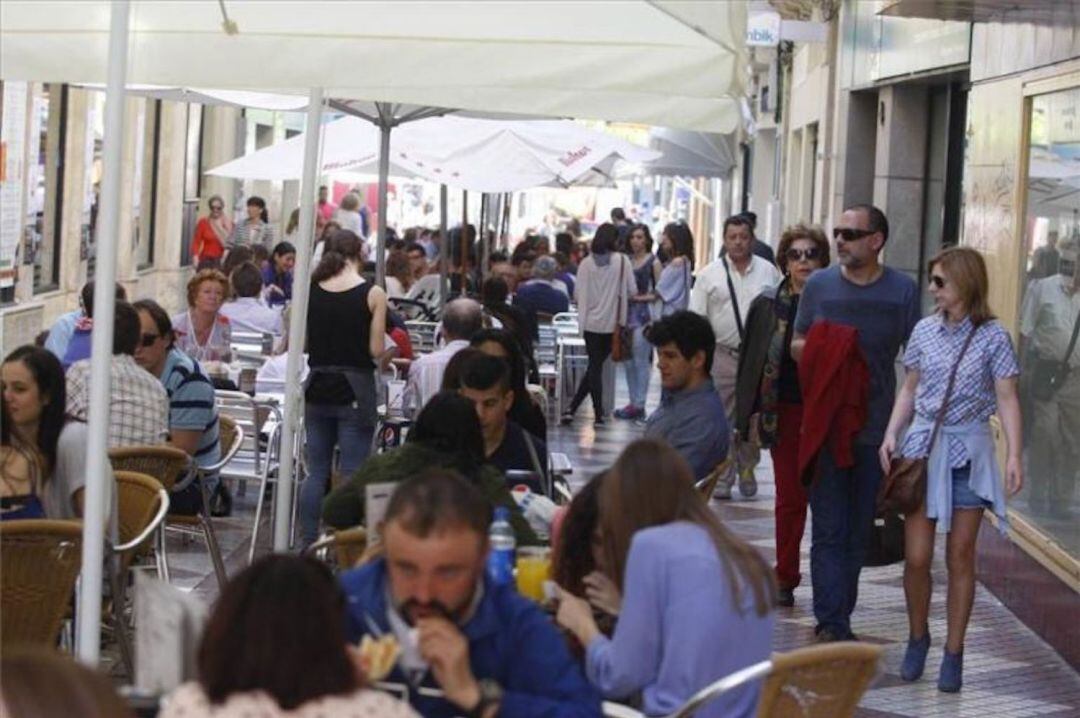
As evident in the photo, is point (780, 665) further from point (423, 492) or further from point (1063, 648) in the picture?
point (1063, 648)

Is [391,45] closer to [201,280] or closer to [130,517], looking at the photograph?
[130,517]

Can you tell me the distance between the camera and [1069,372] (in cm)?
1035

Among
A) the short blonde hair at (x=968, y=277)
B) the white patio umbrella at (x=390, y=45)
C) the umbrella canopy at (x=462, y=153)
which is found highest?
the umbrella canopy at (x=462, y=153)

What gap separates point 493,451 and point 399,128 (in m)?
9.28

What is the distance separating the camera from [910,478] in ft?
28.3

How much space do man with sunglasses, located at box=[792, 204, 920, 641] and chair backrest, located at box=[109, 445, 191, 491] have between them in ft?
9.21

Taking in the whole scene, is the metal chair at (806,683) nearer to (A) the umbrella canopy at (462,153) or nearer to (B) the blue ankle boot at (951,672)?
(B) the blue ankle boot at (951,672)

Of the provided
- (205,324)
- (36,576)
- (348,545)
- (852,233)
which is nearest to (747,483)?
(205,324)

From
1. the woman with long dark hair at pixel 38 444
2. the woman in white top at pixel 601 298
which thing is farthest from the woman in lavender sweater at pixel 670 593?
the woman in white top at pixel 601 298

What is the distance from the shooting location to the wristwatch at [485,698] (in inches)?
159

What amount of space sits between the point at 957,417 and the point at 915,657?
1063mm

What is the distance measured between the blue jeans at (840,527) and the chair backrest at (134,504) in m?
3.20

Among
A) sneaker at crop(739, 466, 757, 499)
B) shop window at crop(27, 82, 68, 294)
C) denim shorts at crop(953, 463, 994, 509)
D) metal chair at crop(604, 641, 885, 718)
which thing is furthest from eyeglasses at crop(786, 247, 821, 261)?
shop window at crop(27, 82, 68, 294)

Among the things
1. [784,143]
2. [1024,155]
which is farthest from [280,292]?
[784,143]
